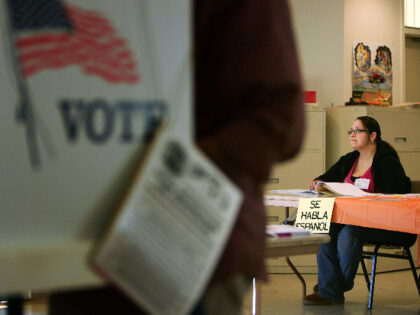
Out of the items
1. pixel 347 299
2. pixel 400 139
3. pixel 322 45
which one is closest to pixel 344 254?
pixel 347 299

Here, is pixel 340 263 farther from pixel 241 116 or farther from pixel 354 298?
pixel 241 116

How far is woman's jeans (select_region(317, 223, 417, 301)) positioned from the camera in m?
4.14

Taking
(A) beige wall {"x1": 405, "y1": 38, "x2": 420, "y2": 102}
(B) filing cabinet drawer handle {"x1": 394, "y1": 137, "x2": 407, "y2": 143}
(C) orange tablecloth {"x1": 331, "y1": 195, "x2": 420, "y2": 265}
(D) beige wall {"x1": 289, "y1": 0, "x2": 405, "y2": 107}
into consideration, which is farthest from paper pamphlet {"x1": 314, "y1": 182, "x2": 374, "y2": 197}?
(A) beige wall {"x1": 405, "y1": 38, "x2": 420, "y2": 102}

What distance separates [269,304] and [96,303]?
3.78 m

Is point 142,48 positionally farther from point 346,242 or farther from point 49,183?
point 346,242

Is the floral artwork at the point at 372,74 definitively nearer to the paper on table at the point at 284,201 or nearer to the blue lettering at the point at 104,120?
the paper on table at the point at 284,201

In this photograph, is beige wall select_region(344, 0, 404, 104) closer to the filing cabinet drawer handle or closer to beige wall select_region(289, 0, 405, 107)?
beige wall select_region(289, 0, 405, 107)

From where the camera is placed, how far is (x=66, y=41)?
1.82 ft

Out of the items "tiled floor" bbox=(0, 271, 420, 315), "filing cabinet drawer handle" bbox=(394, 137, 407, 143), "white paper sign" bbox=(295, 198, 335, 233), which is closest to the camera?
"white paper sign" bbox=(295, 198, 335, 233)

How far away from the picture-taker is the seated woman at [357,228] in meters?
4.18

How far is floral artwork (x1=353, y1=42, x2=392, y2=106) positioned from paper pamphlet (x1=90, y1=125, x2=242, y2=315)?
5.92 m

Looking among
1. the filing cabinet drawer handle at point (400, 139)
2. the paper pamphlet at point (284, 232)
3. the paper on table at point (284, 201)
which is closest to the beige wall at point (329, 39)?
the filing cabinet drawer handle at point (400, 139)

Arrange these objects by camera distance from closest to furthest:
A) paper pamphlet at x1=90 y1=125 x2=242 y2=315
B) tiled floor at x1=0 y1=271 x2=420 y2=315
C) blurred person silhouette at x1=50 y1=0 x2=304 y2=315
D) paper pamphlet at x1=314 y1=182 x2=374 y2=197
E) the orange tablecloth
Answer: paper pamphlet at x1=90 y1=125 x2=242 y2=315 < blurred person silhouette at x1=50 y1=0 x2=304 y2=315 < the orange tablecloth < paper pamphlet at x1=314 y1=182 x2=374 y2=197 < tiled floor at x1=0 y1=271 x2=420 y2=315

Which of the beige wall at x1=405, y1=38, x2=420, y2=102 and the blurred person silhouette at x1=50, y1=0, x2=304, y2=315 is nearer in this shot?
the blurred person silhouette at x1=50, y1=0, x2=304, y2=315
